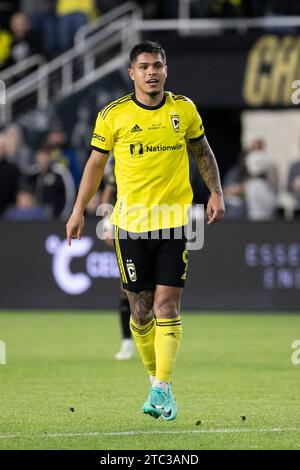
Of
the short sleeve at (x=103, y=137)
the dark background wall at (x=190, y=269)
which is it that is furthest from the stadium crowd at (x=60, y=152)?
the short sleeve at (x=103, y=137)

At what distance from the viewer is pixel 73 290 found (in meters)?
19.7

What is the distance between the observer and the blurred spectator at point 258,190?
1970 cm

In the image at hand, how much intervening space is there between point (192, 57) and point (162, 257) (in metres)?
12.8

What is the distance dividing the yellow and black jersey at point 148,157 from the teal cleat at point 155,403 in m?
1.13

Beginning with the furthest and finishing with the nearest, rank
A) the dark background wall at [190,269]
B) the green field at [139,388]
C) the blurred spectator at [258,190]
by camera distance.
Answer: the blurred spectator at [258,190], the dark background wall at [190,269], the green field at [139,388]

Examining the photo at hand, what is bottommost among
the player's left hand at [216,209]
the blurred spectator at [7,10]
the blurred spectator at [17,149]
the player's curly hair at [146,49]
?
the player's left hand at [216,209]

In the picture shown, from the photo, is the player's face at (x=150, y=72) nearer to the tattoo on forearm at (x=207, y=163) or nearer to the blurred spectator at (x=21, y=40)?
the tattoo on forearm at (x=207, y=163)

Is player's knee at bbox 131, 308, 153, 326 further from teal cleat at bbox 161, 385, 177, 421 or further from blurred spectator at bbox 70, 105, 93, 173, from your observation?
blurred spectator at bbox 70, 105, 93, 173

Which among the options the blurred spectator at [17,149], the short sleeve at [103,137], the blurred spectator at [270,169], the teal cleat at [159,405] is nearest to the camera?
the teal cleat at [159,405]

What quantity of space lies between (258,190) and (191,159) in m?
3.10

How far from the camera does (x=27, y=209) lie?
20.3 m

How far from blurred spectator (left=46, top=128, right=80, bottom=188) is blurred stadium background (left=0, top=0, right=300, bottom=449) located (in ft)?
0.08

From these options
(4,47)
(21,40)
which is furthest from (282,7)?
(4,47)

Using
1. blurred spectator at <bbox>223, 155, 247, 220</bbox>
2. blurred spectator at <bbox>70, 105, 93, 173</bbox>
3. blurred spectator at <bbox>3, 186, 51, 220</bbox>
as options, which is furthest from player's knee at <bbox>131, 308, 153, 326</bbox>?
blurred spectator at <bbox>70, 105, 93, 173</bbox>
